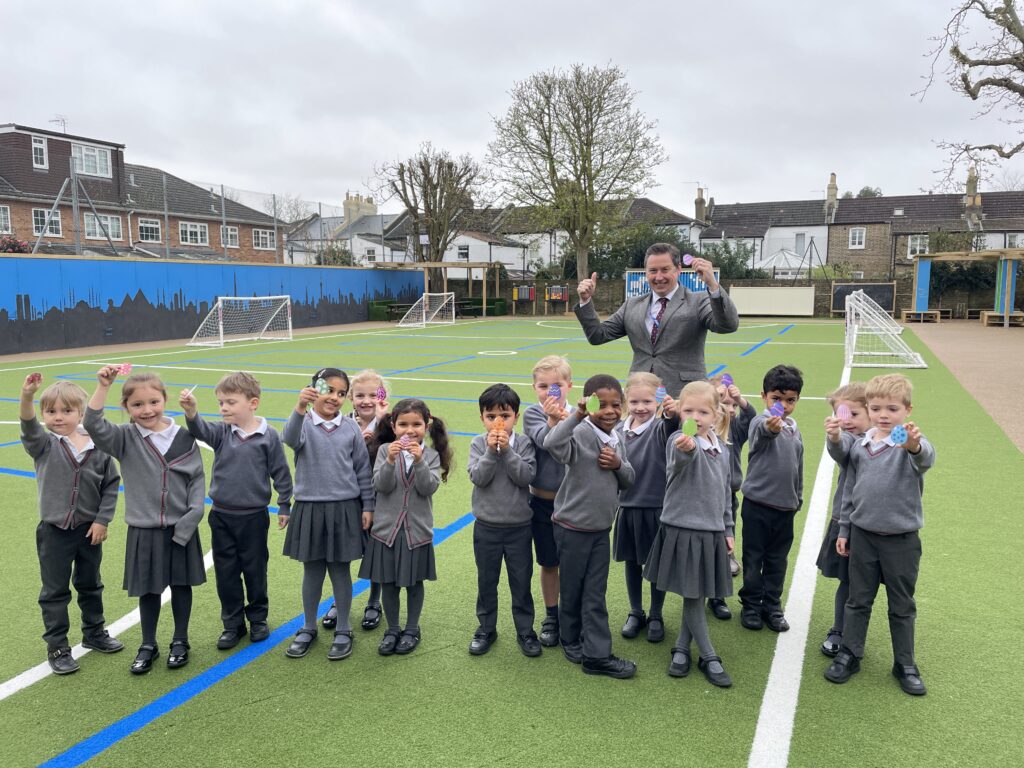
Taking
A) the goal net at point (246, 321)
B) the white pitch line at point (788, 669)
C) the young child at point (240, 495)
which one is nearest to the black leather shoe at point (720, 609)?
the white pitch line at point (788, 669)

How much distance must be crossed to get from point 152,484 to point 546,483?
1.97m

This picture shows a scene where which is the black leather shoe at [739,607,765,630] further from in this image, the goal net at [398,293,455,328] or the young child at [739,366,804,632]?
the goal net at [398,293,455,328]

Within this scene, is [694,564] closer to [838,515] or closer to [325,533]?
[838,515]

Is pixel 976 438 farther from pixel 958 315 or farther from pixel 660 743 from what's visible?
pixel 958 315

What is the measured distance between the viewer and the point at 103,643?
13.1 ft

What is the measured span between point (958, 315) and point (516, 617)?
38.9 metres

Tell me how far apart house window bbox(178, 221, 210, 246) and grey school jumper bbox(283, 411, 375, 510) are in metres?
34.8

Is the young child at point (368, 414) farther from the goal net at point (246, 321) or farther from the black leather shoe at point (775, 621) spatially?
the goal net at point (246, 321)

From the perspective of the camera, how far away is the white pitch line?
3.11 meters

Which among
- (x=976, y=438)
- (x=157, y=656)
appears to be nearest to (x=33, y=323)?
(x=157, y=656)

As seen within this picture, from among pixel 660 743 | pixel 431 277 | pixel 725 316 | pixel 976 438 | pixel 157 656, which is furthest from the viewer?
pixel 431 277

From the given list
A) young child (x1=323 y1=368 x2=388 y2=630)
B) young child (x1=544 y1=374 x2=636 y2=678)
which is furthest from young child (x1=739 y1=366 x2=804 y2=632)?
young child (x1=323 y1=368 x2=388 y2=630)

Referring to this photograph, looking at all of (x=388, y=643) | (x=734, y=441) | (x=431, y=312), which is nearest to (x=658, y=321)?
(x=734, y=441)

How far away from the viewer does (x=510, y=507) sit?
391 cm
